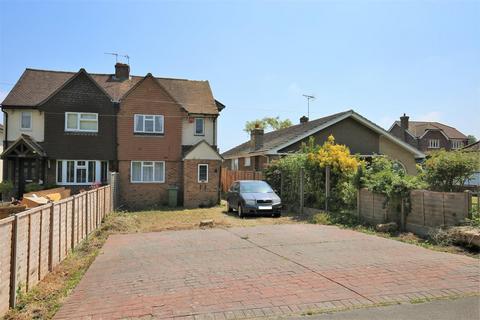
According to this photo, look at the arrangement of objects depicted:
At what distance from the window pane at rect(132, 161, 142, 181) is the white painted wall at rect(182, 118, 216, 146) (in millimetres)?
2945

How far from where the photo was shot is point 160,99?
2375 cm

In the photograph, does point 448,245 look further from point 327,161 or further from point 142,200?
point 142,200

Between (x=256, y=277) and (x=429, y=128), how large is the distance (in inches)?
2444

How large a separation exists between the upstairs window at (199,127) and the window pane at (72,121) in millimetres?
6919

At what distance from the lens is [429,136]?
61.6m

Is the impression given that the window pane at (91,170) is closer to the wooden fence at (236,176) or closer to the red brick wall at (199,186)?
the red brick wall at (199,186)

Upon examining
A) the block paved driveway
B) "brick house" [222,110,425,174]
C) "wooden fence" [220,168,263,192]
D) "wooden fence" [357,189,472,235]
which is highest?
"brick house" [222,110,425,174]

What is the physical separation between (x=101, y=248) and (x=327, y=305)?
6.86 meters

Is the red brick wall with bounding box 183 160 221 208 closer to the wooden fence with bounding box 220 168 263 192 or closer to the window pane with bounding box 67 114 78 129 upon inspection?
the wooden fence with bounding box 220 168 263 192

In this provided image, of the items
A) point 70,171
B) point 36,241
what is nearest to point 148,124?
point 70,171

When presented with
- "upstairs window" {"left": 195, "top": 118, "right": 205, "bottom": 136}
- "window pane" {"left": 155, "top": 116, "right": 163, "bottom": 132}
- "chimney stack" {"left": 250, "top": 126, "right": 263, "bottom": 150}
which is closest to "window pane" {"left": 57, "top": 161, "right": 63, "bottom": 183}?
"window pane" {"left": 155, "top": 116, "right": 163, "bottom": 132}

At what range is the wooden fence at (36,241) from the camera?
17.9 ft

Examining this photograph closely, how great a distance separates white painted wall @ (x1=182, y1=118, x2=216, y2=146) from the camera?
24359 millimetres

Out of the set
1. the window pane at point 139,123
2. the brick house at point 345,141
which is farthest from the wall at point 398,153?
the window pane at point 139,123
